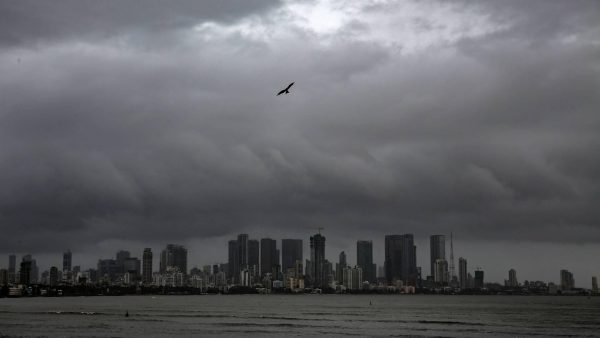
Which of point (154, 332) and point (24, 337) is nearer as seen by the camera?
point (24, 337)

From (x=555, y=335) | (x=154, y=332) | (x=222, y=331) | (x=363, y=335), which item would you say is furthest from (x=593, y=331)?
(x=154, y=332)

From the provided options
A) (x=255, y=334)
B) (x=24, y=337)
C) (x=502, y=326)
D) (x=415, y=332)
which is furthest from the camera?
(x=502, y=326)

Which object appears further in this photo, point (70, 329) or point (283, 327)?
point (283, 327)

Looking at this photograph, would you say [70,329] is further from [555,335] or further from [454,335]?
[555,335]

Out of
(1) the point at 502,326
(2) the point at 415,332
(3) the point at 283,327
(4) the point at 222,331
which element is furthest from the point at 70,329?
(1) the point at 502,326

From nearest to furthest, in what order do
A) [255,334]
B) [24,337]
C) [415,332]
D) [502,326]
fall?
[24,337] < [255,334] < [415,332] < [502,326]

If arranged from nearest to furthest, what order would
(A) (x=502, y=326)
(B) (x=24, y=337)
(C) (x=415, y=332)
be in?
(B) (x=24, y=337) → (C) (x=415, y=332) → (A) (x=502, y=326)

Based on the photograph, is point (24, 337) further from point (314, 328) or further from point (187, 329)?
point (314, 328)

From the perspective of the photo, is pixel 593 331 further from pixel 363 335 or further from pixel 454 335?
pixel 363 335

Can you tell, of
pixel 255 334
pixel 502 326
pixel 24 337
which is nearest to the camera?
pixel 24 337
